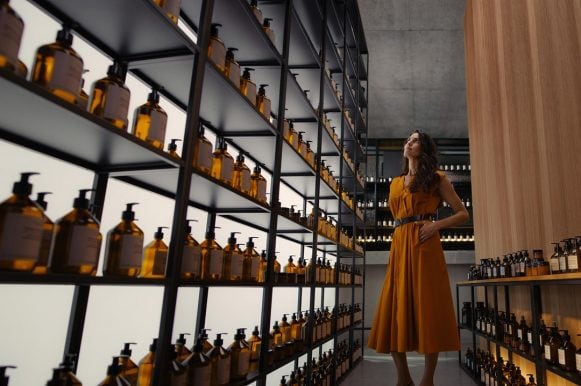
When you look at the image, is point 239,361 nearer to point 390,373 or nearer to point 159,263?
point 159,263

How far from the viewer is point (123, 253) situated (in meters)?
1.22

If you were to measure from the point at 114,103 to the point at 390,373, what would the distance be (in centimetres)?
421

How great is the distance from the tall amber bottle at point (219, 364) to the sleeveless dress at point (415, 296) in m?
0.91

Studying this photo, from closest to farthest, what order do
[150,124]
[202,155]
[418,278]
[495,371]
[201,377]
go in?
[150,124] → [201,377] → [202,155] → [418,278] → [495,371]

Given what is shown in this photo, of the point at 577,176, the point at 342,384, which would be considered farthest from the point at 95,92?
the point at 342,384

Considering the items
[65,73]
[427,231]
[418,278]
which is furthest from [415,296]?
[65,73]

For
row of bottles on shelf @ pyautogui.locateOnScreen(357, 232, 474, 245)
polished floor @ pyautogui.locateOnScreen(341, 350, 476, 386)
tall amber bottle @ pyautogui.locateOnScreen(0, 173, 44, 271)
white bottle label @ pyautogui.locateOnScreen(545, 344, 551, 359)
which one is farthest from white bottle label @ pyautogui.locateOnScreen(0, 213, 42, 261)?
row of bottles on shelf @ pyautogui.locateOnScreen(357, 232, 474, 245)

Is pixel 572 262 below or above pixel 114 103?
below

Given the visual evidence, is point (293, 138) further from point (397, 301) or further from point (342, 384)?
point (342, 384)

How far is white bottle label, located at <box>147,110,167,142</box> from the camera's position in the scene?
1375mm

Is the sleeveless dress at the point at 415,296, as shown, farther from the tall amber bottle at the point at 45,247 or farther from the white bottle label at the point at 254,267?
the tall amber bottle at the point at 45,247

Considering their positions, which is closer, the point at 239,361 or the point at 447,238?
the point at 239,361

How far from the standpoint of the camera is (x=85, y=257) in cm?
106

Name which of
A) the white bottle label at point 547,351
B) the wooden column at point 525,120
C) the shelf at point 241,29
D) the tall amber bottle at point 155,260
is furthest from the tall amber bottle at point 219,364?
the wooden column at point 525,120
